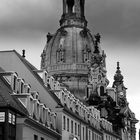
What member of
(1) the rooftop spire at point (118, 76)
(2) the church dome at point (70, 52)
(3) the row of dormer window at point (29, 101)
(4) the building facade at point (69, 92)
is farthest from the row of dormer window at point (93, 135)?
(1) the rooftop spire at point (118, 76)

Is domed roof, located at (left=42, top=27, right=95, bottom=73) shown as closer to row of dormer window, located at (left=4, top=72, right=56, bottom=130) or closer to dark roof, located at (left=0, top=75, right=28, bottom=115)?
row of dormer window, located at (left=4, top=72, right=56, bottom=130)

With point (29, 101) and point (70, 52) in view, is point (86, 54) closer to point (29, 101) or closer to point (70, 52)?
point (70, 52)

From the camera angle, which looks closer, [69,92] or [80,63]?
[69,92]

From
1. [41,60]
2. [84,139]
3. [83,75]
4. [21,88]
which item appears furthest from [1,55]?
[41,60]

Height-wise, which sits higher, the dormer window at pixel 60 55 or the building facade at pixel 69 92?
the dormer window at pixel 60 55

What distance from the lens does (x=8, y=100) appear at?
40.4m

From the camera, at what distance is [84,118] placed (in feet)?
238

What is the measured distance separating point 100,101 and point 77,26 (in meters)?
56.4

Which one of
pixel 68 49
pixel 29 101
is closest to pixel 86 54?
pixel 68 49

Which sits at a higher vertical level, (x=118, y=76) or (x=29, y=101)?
(x=118, y=76)

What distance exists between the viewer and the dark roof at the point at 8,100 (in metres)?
39.1

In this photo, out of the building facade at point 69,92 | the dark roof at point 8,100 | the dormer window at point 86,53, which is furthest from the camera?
the dormer window at point 86,53

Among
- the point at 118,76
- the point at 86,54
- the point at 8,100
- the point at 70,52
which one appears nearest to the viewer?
the point at 8,100

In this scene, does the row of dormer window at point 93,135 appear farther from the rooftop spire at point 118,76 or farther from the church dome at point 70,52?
the rooftop spire at point 118,76
